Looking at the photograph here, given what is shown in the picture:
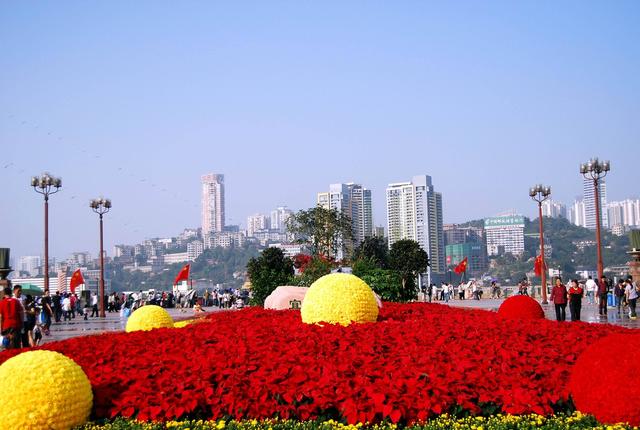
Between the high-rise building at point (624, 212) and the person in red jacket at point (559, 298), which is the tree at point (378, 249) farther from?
the high-rise building at point (624, 212)

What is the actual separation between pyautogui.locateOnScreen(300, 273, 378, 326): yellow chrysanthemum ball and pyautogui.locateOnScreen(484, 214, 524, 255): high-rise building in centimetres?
14633

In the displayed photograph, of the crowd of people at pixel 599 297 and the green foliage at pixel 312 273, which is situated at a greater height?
the green foliage at pixel 312 273

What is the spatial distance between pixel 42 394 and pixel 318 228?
87.8 ft

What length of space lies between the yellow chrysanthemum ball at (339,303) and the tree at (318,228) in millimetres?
22381

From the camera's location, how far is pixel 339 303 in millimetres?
8781

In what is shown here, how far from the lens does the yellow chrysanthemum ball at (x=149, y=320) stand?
34.9 feet

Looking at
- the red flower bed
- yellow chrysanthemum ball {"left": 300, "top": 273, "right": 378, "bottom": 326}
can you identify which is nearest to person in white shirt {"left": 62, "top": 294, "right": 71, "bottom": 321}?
the red flower bed

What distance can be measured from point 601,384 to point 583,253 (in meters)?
131

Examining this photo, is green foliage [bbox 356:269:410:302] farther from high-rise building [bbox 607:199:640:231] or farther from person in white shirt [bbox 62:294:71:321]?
high-rise building [bbox 607:199:640:231]

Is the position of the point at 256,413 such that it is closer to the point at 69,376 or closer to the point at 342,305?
the point at 69,376

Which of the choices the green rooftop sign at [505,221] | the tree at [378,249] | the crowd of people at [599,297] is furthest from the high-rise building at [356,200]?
the green rooftop sign at [505,221]

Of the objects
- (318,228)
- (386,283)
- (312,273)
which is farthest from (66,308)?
(386,283)

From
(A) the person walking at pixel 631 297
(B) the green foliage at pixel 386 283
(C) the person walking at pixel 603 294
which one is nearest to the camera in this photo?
(B) the green foliage at pixel 386 283

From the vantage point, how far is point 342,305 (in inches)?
346
